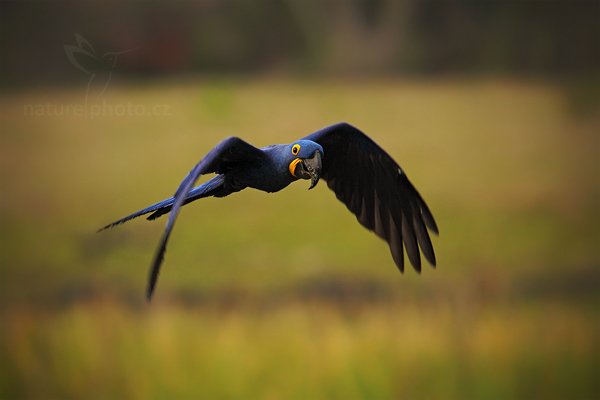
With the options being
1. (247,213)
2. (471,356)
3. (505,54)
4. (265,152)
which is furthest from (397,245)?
(505,54)

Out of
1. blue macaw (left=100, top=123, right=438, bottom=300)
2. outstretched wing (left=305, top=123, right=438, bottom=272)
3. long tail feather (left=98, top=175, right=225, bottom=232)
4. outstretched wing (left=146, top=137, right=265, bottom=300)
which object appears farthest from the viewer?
outstretched wing (left=305, top=123, right=438, bottom=272)

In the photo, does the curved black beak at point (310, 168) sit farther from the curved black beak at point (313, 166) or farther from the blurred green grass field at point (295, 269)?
the blurred green grass field at point (295, 269)

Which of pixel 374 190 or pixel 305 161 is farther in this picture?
pixel 374 190

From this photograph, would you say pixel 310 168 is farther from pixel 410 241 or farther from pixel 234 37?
pixel 234 37

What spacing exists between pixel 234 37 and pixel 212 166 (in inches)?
200

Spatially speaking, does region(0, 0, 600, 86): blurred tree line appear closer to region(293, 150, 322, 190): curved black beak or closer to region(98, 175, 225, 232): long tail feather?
region(98, 175, 225, 232): long tail feather

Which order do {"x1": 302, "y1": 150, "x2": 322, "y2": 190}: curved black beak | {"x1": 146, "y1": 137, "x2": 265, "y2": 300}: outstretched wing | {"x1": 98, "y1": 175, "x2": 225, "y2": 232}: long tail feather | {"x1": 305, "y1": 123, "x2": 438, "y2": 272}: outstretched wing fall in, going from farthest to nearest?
{"x1": 305, "y1": 123, "x2": 438, "y2": 272}: outstretched wing < {"x1": 98, "y1": 175, "x2": 225, "y2": 232}: long tail feather < {"x1": 302, "y1": 150, "x2": 322, "y2": 190}: curved black beak < {"x1": 146, "y1": 137, "x2": 265, "y2": 300}: outstretched wing

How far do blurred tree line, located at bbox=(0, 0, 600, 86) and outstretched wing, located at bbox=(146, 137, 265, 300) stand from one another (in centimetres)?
475

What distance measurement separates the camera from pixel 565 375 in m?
8.45

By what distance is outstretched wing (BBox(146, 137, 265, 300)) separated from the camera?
8.50 ft

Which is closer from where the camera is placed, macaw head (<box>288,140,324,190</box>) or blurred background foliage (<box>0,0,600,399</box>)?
macaw head (<box>288,140,324,190</box>)

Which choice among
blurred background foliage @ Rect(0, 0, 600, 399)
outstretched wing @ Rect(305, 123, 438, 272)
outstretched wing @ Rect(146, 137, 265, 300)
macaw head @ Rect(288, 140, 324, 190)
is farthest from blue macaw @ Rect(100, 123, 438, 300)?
blurred background foliage @ Rect(0, 0, 600, 399)

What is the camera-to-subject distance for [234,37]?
784 centimetres

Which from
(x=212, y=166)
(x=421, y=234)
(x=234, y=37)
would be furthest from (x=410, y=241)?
(x=234, y=37)
